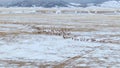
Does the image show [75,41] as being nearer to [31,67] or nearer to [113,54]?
[113,54]

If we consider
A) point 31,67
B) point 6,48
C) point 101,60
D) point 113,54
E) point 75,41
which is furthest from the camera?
point 75,41

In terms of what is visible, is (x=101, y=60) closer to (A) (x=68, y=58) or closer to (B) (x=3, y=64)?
(A) (x=68, y=58)

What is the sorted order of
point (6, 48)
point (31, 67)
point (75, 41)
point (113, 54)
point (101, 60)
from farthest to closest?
1. point (75, 41)
2. point (6, 48)
3. point (113, 54)
4. point (101, 60)
5. point (31, 67)

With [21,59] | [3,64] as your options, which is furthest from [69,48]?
[3,64]

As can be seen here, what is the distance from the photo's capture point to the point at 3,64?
47.7 ft

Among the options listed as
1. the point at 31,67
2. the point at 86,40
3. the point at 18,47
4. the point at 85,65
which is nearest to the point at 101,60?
the point at 85,65

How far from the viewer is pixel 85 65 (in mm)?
14484

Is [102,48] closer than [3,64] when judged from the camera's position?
No

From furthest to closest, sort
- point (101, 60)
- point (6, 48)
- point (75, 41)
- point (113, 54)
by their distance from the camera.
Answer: point (75, 41) → point (6, 48) → point (113, 54) → point (101, 60)

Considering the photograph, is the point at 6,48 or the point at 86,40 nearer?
the point at 6,48

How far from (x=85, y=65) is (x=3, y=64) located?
3.52 m

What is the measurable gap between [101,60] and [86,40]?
785cm

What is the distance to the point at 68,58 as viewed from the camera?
1625cm

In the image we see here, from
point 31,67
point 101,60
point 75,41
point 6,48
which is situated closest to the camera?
point 31,67
